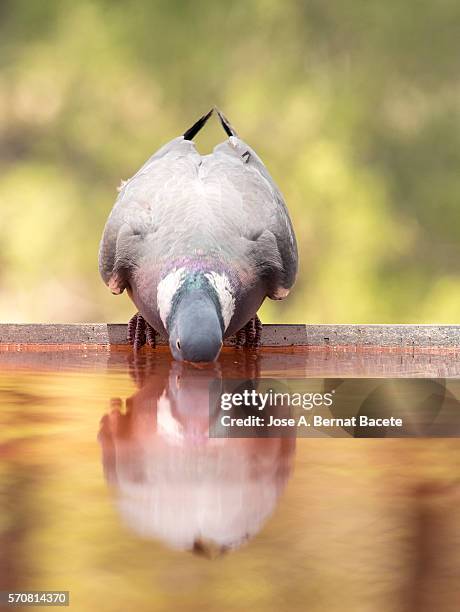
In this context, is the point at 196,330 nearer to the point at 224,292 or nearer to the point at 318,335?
the point at 224,292

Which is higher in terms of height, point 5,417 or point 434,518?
point 5,417

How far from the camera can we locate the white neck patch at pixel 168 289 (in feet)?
9.08

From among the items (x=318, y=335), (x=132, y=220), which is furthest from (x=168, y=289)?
(x=318, y=335)

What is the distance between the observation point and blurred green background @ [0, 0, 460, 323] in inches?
197

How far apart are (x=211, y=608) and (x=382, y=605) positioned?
181 mm

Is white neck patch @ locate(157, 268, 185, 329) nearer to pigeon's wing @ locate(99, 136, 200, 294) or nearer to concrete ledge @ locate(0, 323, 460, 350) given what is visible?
pigeon's wing @ locate(99, 136, 200, 294)

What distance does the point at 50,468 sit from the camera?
1.56m

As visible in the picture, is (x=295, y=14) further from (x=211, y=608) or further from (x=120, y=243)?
(x=211, y=608)

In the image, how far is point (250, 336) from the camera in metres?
3.89

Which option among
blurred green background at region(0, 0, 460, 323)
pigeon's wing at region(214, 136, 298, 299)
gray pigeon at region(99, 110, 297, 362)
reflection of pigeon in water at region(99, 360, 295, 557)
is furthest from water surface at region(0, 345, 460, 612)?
blurred green background at region(0, 0, 460, 323)

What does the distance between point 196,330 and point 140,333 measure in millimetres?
1357

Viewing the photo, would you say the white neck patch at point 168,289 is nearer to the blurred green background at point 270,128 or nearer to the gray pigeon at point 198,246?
the gray pigeon at point 198,246

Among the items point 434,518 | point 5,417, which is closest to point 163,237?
point 5,417

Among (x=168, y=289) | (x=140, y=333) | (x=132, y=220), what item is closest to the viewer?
(x=168, y=289)
